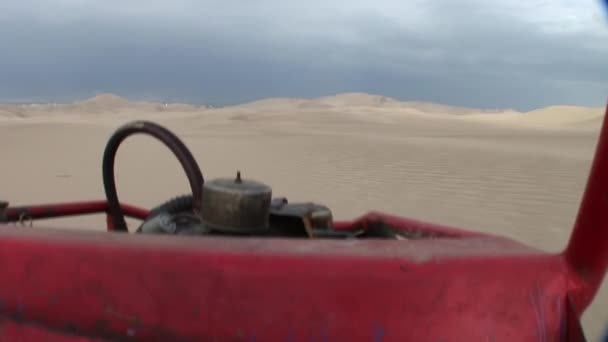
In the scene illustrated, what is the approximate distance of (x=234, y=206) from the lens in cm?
144

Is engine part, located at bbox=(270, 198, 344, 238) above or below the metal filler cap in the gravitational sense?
below

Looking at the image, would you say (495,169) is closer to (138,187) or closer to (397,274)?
(138,187)

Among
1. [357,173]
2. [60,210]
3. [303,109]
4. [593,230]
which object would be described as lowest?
[357,173]

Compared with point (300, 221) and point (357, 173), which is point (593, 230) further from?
point (357, 173)

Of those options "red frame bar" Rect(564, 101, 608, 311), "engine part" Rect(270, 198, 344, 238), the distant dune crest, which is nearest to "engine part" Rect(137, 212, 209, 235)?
"engine part" Rect(270, 198, 344, 238)

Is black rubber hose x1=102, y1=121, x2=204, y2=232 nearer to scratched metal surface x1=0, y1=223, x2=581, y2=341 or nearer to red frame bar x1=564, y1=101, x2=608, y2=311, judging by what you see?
scratched metal surface x1=0, y1=223, x2=581, y2=341

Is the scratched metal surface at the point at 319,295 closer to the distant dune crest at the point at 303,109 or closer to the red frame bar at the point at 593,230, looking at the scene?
the red frame bar at the point at 593,230

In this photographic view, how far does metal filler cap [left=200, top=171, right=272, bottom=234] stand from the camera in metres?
1.45

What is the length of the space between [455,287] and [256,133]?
1251cm

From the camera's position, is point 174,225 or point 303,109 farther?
point 303,109

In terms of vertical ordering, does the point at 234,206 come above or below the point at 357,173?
above

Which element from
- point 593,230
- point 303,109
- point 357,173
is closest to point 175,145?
point 593,230

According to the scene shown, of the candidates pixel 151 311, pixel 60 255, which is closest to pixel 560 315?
pixel 151 311

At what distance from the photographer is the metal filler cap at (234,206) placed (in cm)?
145
